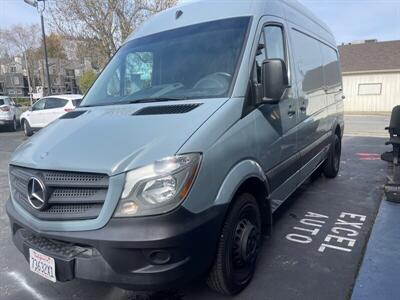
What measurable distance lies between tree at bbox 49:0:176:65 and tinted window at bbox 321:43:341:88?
40.2ft

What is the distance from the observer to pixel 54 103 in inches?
540

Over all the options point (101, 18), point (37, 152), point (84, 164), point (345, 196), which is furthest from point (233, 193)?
point (101, 18)

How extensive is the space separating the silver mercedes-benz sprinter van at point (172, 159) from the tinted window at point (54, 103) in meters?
10.6

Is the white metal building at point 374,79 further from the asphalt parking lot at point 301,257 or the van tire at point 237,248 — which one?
the van tire at point 237,248

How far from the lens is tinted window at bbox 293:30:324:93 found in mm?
4102

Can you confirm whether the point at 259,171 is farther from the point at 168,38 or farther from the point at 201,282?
the point at 168,38

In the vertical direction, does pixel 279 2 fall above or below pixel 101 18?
below

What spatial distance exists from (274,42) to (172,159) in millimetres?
1960

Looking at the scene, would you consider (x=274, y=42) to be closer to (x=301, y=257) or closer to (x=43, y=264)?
(x=301, y=257)

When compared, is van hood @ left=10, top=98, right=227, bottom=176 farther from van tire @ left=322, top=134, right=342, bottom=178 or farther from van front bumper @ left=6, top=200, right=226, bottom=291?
van tire @ left=322, top=134, right=342, bottom=178

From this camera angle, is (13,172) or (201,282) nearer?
(13,172)

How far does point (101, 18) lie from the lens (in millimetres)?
16688

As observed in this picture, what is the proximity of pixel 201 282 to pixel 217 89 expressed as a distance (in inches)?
64.4

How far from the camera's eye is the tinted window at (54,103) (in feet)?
44.2
